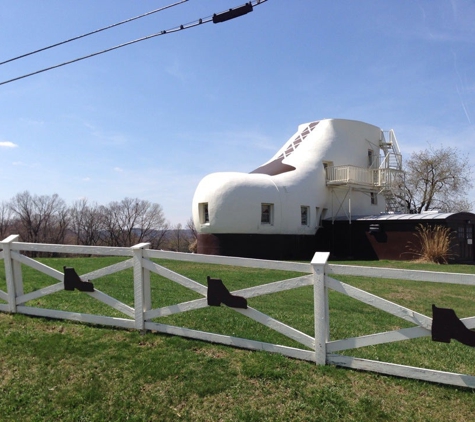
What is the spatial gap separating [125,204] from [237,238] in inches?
1940

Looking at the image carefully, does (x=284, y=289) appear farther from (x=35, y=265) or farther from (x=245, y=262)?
(x=35, y=265)

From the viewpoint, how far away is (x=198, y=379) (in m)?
4.18

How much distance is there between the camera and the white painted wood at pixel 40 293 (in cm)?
583

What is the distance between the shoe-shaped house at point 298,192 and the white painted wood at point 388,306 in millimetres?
17702

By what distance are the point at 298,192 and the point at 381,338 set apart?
20320 mm

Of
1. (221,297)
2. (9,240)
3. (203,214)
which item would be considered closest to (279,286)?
(221,297)

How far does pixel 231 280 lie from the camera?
1114 centimetres

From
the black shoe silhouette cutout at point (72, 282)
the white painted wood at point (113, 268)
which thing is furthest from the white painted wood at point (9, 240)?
the white painted wood at point (113, 268)

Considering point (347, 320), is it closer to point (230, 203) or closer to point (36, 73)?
point (36, 73)

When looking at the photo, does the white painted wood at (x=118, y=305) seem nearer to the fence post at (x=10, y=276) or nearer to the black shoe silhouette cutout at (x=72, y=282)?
the black shoe silhouette cutout at (x=72, y=282)

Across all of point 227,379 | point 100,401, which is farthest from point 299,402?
point 100,401

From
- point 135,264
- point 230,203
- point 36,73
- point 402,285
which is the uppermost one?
point 36,73

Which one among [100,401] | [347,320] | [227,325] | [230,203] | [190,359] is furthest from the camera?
[230,203]

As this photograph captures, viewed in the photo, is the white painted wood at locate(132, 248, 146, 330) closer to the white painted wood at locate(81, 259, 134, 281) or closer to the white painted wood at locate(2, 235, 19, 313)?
the white painted wood at locate(81, 259, 134, 281)
